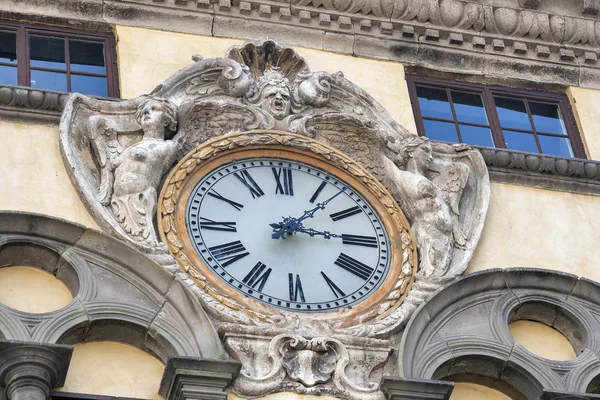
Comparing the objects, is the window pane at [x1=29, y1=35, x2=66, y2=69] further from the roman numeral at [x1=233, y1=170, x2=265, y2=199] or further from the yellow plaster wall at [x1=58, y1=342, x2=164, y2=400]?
the yellow plaster wall at [x1=58, y1=342, x2=164, y2=400]

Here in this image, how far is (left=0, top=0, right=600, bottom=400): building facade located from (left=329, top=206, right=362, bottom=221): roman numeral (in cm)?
2

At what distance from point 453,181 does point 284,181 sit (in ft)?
4.67

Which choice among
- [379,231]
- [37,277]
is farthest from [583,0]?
[37,277]

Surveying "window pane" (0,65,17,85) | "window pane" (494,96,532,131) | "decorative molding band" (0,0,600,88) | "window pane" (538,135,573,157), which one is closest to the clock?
"decorative molding band" (0,0,600,88)

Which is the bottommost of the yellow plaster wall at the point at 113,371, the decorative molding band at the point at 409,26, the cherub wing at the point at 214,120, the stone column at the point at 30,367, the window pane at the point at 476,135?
the stone column at the point at 30,367

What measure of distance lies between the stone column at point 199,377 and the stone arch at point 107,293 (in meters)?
0.14

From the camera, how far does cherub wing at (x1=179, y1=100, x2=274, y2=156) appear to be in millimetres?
14445

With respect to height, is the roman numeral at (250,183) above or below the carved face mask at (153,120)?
below

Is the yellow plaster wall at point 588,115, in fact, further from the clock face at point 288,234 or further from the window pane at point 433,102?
the clock face at point 288,234

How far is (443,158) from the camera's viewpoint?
15.1 meters

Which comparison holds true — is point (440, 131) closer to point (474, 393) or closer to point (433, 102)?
point (433, 102)

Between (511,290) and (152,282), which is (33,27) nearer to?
(152,282)

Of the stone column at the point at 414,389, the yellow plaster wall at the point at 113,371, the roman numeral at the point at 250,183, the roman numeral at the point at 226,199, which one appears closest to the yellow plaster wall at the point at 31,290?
the yellow plaster wall at the point at 113,371

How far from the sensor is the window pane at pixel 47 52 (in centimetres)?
1506
